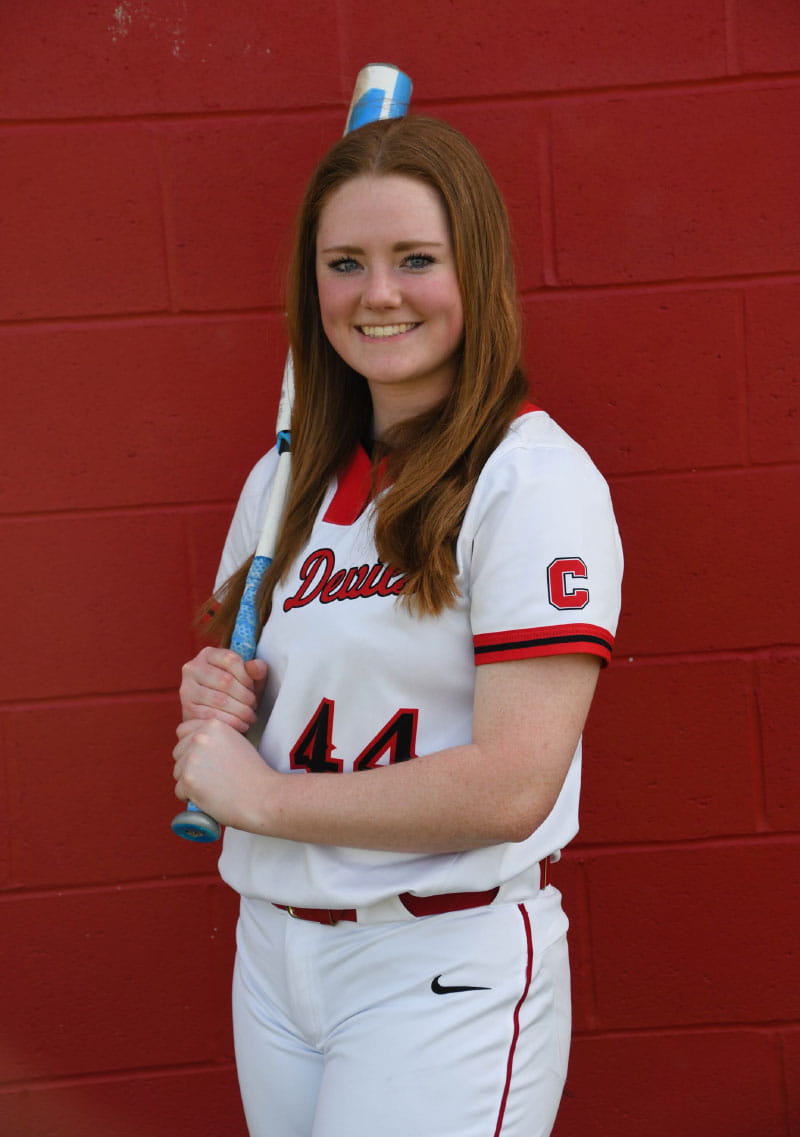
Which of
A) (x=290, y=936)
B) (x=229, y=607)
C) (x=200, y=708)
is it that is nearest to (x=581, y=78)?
(x=229, y=607)

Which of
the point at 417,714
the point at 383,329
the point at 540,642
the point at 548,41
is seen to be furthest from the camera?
the point at 548,41

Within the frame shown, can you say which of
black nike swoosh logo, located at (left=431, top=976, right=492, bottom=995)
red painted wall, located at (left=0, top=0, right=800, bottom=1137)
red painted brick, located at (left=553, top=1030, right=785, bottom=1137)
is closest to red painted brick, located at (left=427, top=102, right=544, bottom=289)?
red painted wall, located at (left=0, top=0, right=800, bottom=1137)

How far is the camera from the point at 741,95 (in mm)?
2025

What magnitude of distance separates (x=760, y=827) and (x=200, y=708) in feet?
3.81

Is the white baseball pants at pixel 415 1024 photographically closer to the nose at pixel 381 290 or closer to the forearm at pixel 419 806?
the forearm at pixel 419 806

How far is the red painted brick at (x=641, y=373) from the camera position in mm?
2059

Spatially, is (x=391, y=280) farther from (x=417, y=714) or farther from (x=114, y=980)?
(x=114, y=980)

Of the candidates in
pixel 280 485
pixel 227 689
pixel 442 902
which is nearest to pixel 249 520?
pixel 280 485

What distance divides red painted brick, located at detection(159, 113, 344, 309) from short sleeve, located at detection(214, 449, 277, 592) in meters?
0.45

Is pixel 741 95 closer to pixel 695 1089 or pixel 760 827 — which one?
pixel 760 827

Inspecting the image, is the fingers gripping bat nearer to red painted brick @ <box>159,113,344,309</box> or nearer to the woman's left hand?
the woman's left hand

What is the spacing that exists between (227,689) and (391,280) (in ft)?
1.86

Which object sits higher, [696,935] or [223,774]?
[223,774]

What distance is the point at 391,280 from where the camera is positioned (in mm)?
1441
